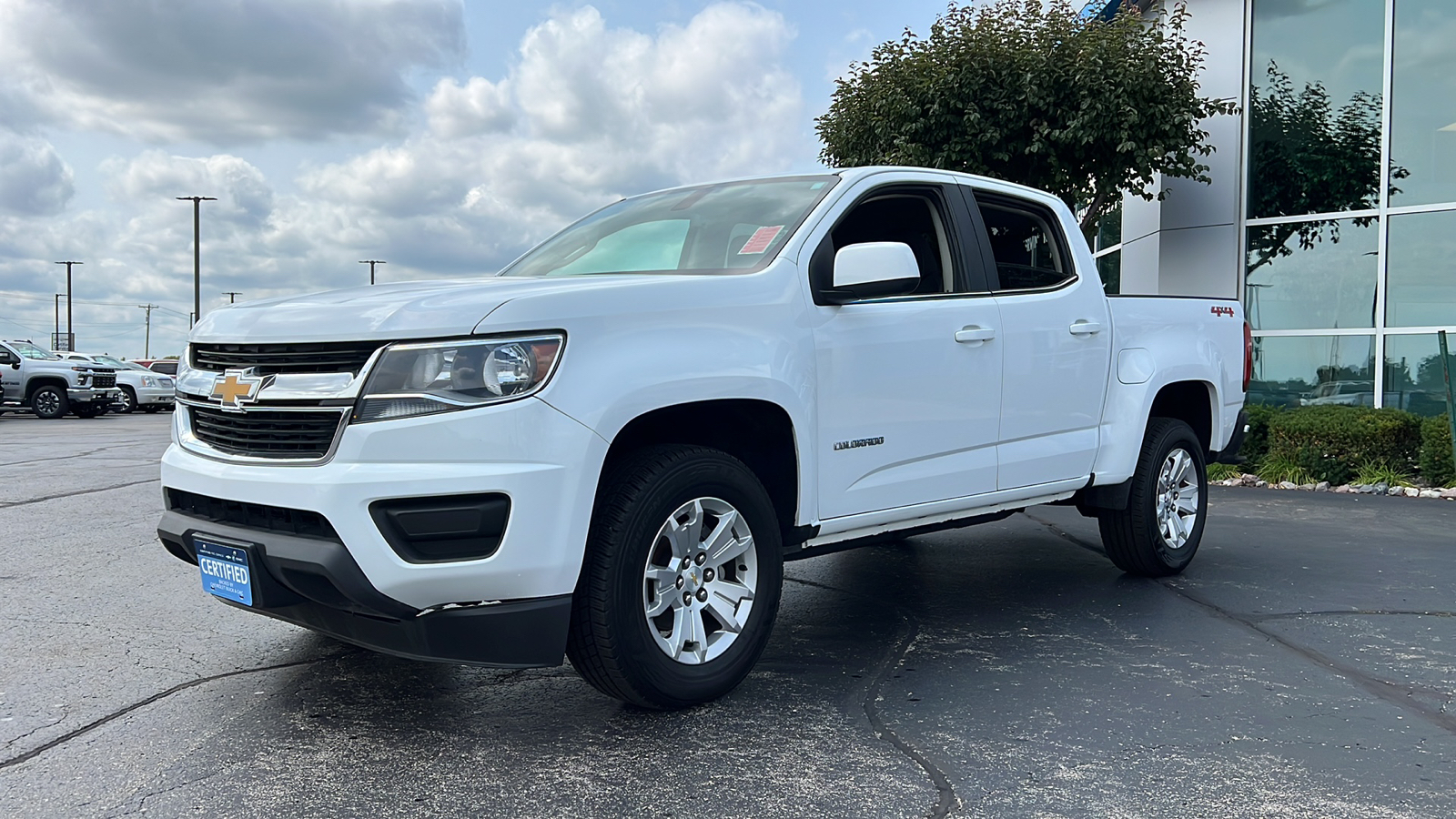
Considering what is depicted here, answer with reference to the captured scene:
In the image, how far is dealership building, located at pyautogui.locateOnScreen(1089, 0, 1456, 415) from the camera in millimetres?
11695

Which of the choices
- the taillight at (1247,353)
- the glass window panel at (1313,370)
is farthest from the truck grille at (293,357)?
the glass window panel at (1313,370)

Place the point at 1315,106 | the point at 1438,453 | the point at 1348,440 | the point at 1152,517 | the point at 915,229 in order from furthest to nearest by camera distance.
A: the point at 1315,106 < the point at 1348,440 < the point at 1438,453 < the point at 1152,517 < the point at 915,229

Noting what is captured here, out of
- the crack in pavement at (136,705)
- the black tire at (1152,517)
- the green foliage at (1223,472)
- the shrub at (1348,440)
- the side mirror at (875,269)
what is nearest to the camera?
the crack in pavement at (136,705)

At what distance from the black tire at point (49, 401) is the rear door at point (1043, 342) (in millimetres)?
25190

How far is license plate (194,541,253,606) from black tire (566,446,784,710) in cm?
96

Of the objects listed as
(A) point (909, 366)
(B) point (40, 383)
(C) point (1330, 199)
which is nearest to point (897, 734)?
(A) point (909, 366)

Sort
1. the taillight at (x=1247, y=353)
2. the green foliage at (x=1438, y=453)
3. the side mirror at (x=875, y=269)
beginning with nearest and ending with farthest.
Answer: the side mirror at (x=875, y=269)
the taillight at (x=1247, y=353)
the green foliage at (x=1438, y=453)

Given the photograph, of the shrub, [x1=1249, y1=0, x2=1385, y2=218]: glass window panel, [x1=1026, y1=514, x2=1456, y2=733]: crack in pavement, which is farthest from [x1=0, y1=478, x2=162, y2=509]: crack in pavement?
[x1=1249, y1=0, x2=1385, y2=218]: glass window panel

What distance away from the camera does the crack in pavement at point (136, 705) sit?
3.40 metres

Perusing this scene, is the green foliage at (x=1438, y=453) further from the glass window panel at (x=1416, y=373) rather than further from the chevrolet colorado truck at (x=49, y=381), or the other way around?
the chevrolet colorado truck at (x=49, y=381)

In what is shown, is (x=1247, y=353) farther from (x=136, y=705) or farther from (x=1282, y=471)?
(x=136, y=705)

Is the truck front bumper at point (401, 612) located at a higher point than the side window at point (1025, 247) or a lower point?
lower

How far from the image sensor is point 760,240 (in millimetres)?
4230

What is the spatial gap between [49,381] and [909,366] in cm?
2564
